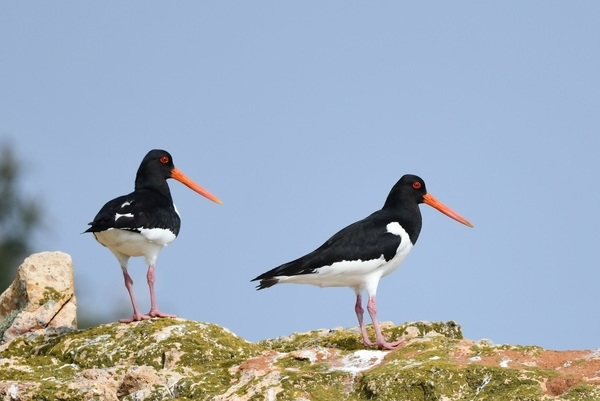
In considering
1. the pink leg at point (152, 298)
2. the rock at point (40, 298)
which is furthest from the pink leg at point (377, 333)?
the rock at point (40, 298)

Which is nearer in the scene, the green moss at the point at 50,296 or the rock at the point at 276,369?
the rock at the point at 276,369

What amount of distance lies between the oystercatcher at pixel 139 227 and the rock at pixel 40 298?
2.98 feet

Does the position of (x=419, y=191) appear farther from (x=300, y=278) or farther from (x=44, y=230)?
(x=44, y=230)

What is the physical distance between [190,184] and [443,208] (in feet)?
13.9

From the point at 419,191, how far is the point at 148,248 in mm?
3669

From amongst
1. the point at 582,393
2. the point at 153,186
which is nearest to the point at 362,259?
the point at 153,186

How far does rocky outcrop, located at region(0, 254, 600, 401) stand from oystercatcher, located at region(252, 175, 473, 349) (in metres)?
0.69

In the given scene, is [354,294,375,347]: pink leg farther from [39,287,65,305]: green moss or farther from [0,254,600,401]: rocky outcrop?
Result: [39,287,65,305]: green moss

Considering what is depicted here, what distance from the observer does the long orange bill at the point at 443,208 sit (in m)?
15.0

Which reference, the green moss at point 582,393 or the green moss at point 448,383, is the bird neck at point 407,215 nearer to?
the green moss at point 448,383

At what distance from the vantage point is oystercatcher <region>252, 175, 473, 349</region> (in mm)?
12758

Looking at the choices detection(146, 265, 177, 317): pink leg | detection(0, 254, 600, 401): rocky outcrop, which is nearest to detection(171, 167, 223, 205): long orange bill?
detection(146, 265, 177, 317): pink leg

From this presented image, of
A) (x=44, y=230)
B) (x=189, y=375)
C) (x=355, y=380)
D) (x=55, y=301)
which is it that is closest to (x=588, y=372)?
(x=355, y=380)

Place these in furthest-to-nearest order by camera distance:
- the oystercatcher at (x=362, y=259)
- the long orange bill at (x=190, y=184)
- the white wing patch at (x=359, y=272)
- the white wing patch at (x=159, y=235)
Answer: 1. the long orange bill at (x=190, y=184)
2. the white wing patch at (x=159, y=235)
3. the white wing patch at (x=359, y=272)
4. the oystercatcher at (x=362, y=259)
